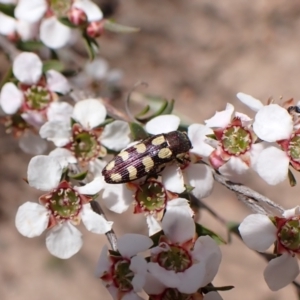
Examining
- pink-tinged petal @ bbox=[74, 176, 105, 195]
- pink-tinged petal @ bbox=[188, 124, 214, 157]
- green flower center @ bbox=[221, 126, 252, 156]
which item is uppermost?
green flower center @ bbox=[221, 126, 252, 156]

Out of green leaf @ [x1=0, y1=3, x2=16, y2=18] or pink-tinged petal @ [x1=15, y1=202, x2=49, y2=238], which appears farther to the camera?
green leaf @ [x1=0, y1=3, x2=16, y2=18]

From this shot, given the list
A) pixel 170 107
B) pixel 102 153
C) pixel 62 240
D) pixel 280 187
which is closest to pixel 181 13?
pixel 280 187

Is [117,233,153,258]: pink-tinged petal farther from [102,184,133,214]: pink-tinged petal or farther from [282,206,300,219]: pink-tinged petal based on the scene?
[282,206,300,219]: pink-tinged petal

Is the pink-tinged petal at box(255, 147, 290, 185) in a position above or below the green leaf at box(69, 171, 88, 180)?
above

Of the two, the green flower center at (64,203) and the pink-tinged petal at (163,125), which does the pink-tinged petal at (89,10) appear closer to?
the pink-tinged petal at (163,125)

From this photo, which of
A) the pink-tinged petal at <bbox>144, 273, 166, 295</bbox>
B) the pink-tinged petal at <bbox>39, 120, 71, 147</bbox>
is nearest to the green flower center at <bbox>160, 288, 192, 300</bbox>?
the pink-tinged petal at <bbox>144, 273, 166, 295</bbox>

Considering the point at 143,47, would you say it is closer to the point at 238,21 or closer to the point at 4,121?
the point at 238,21
